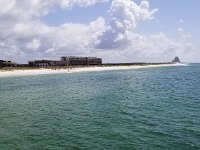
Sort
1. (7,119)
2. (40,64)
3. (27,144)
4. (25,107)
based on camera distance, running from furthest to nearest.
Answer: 1. (40,64)
2. (25,107)
3. (7,119)
4. (27,144)

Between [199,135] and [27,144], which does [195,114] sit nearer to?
[199,135]

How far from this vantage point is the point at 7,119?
3030 centimetres

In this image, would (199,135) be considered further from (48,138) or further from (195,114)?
(48,138)

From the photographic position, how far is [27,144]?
2158 centimetres

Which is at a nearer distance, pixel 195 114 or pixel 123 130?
pixel 123 130

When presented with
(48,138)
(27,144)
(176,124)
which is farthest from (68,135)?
(176,124)

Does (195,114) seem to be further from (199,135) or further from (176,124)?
(199,135)

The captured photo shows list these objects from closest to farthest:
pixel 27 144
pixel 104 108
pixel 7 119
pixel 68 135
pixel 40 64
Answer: pixel 27 144 < pixel 68 135 < pixel 7 119 < pixel 104 108 < pixel 40 64

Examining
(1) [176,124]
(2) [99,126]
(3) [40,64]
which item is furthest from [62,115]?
(3) [40,64]

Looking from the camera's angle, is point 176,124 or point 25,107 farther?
point 25,107

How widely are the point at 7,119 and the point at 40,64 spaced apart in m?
169

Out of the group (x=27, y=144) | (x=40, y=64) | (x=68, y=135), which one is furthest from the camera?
(x=40, y=64)

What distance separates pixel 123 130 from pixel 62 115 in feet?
29.0

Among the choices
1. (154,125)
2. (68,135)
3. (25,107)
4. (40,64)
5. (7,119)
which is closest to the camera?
(68,135)
